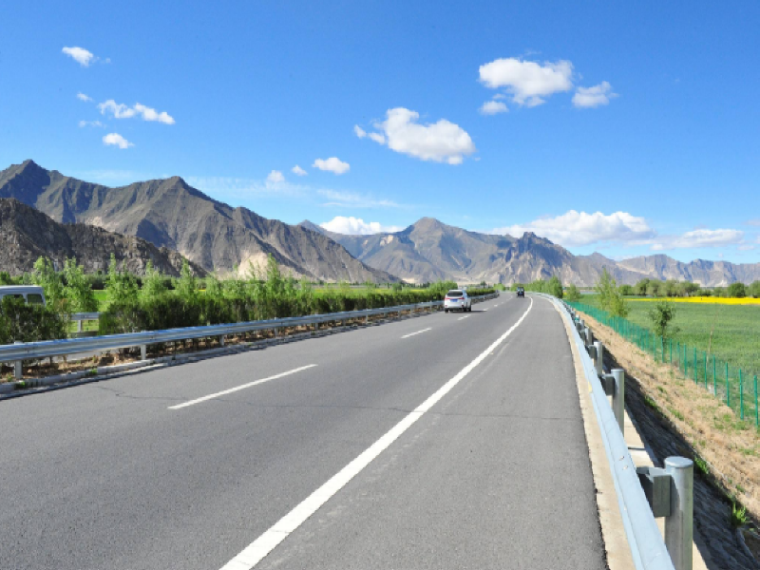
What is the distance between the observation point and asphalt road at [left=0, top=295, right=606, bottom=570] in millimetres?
3312

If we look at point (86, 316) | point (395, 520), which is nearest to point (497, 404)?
point (395, 520)

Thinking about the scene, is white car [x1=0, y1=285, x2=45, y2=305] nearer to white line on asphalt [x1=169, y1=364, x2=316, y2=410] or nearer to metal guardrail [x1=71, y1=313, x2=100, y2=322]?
metal guardrail [x1=71, y1=313, x2=100, y2=322]

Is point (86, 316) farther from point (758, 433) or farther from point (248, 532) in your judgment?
point (758, 433)

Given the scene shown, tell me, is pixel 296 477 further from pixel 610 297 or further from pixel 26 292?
pixel 610 297

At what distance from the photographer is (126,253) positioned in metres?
133

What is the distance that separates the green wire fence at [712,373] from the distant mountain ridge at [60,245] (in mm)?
97767

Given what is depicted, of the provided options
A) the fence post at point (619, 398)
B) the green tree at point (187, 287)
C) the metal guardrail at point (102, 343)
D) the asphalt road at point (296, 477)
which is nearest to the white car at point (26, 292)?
the green tree at point (187, 287)

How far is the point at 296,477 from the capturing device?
4.57m

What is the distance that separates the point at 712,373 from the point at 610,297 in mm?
22139


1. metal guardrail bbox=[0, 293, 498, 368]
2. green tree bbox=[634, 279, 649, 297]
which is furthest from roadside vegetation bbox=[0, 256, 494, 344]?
green tree bbox=[634, 279, 649, 297]

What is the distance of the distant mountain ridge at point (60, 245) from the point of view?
356 feet

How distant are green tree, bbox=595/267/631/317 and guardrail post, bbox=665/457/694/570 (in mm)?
41827

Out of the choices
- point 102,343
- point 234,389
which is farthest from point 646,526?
point 102,343

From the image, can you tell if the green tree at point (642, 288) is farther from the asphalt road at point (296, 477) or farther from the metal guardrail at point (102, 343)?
the asphalt road at point (296, 477)
